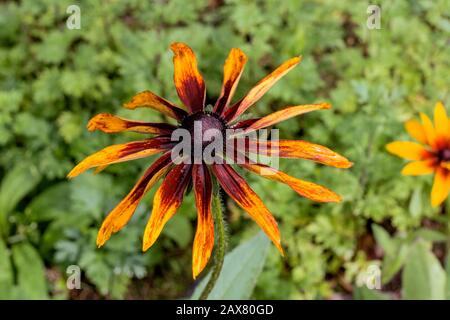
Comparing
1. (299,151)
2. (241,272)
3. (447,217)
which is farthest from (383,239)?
(299,151)

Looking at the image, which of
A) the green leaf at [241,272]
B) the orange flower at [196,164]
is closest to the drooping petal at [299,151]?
the orange flower at [196,164]

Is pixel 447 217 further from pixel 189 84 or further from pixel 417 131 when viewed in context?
pixel 189 84

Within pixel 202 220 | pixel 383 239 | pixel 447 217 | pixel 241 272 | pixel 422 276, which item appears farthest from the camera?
pixel 447 217

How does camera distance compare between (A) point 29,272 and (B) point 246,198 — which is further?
(A) point 29,272

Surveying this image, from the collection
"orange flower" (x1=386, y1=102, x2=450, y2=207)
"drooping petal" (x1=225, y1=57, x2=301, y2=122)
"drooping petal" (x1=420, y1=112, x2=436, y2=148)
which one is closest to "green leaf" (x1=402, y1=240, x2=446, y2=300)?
"orange flower" (x1=386, y1=102, x2=450, y2=207)

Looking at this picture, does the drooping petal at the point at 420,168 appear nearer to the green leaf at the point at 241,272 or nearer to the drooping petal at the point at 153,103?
the green leaf at the point at 241,272
